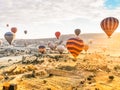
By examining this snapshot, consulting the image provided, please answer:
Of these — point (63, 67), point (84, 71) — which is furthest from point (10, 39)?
point (84, 71)

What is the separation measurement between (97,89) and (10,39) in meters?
52.4

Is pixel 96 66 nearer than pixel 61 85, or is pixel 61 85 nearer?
pixel 61 85

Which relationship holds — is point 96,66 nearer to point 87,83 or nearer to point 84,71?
point 84,71

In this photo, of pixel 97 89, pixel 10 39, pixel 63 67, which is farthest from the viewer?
pixel 10 39

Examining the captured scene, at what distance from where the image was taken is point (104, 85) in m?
40.1

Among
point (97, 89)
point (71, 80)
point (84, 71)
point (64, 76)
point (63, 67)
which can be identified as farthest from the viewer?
point (63, 67)

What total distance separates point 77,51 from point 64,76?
326 inches

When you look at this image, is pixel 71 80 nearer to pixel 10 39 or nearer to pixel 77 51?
pixel 77 51

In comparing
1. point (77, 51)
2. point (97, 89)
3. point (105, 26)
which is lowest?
point (97, 89)

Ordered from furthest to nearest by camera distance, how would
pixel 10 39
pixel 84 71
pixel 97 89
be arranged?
1. pixel 10 39
2. pixel 84 71
3. pixel 97 89

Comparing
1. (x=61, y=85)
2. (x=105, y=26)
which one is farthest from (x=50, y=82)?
(x=105, y=26)

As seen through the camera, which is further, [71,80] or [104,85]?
[71,80]

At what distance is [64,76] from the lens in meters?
46.7

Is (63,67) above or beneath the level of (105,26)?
beneath
